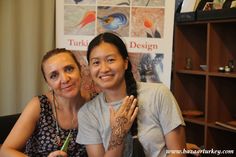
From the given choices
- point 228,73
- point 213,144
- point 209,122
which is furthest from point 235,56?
point 213,144

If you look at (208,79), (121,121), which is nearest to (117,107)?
(121,121)

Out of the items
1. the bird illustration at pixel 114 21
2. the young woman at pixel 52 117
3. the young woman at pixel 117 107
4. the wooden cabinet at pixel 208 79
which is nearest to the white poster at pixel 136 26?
the bird illustration at pixel 114 21

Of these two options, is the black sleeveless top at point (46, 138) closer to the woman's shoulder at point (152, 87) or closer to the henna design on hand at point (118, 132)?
the henna design on hand at point (118, 132)

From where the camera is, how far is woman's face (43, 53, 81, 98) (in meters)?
1.52

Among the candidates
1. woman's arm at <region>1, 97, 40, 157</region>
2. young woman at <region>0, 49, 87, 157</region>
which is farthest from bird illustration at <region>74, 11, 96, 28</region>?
woman's arm at <region>1, 97, 40, 157</region>

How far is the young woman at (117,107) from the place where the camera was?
53.4 inches

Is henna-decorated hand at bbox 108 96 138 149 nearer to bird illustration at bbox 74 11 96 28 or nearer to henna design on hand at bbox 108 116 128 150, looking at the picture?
henna design on hand at bbox 108 116 128 150

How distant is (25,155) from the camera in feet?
5.03

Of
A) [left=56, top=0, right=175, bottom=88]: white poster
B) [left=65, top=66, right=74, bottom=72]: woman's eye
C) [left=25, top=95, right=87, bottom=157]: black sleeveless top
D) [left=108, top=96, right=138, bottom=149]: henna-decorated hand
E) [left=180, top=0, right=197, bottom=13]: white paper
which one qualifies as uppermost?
[left=180, top=0, right=197, bottom=13]: white paper

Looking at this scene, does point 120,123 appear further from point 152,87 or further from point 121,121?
point 152,87

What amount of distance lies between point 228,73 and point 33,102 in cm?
126

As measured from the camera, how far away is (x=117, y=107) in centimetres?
143

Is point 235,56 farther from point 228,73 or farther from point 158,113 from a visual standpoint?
point 158,113

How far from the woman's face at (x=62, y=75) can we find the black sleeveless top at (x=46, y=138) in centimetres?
13
